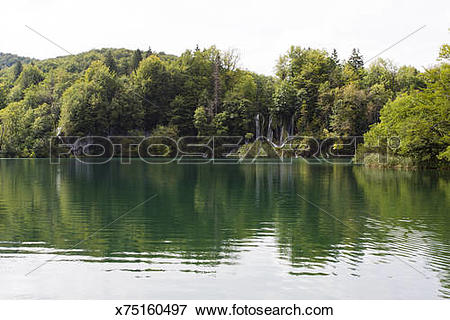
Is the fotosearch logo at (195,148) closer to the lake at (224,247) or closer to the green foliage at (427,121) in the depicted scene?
the green foliage at (427,121)

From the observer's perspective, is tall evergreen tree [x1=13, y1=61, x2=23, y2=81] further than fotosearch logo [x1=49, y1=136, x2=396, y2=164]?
Yes

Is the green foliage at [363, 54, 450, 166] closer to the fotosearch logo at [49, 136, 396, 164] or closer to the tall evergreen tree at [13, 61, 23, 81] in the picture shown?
the fotosearch logo at [49, 136, 396, 164]

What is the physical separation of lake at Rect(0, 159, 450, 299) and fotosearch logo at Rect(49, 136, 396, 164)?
186 ft

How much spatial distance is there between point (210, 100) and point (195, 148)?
9.91m

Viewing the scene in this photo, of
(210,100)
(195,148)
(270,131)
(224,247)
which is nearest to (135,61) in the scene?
(210,100)

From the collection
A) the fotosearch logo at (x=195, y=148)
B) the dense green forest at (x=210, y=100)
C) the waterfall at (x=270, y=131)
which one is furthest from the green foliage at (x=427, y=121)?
the waterfall at (x=270, y=131)

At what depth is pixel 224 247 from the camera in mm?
11344

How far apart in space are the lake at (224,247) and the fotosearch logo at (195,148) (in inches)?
2237

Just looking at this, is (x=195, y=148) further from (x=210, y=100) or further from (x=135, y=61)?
(x=135, y=61)

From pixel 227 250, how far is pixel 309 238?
2.62 metres

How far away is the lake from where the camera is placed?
27.0 feet

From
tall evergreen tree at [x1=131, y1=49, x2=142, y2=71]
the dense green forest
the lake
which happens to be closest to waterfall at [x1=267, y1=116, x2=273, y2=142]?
the dense green forest

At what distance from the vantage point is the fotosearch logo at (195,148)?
7794cm

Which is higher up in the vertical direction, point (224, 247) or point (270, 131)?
point (270, 131)
